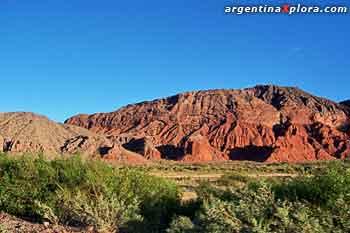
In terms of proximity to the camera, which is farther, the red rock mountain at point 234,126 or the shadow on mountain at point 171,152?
the red rock mountain at point 234,126

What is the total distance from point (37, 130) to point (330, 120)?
293ft

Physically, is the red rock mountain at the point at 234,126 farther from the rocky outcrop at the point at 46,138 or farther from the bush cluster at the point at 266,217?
the bush cluster at the point at 266,217

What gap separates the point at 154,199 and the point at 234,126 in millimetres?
133537

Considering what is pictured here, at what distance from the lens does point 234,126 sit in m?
148

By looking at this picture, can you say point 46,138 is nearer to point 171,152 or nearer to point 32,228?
point 171,152

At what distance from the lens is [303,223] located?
7.56 m

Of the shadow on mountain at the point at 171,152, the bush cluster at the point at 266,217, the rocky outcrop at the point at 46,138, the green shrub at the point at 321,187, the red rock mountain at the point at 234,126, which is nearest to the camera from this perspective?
the bush cluster at the point at 266,217

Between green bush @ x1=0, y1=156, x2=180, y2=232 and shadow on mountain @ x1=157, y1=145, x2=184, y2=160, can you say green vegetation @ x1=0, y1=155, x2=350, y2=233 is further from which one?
shadow on mountain @ x1=157, y1=145, x2=184, y2=160

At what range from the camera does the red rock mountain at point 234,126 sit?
13675 cm

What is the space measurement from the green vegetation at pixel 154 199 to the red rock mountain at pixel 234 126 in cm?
11022

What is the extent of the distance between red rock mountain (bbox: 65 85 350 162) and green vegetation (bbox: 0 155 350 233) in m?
110

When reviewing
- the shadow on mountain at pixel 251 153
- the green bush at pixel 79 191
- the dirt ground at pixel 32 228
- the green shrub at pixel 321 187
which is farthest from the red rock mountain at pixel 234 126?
the green shrub at pixel 321 187

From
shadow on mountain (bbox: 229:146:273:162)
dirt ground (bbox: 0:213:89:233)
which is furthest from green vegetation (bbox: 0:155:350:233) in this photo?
shadow on mountain (bbox: 229:146:273:162)

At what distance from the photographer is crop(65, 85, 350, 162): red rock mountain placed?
137 meters
